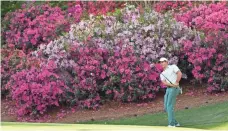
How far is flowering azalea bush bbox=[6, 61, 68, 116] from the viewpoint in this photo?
518 inches

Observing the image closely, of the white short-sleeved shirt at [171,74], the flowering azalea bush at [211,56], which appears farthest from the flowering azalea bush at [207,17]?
the white short-sleeved shirt at [171,74]

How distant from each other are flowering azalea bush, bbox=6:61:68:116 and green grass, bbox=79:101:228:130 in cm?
179

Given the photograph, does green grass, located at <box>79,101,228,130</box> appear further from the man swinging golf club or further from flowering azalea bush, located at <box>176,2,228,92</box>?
flowering azalea bush, located at <box>176,2,228,92</box>

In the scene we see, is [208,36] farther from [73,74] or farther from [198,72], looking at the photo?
[73,74]

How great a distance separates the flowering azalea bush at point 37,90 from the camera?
13.2 metres

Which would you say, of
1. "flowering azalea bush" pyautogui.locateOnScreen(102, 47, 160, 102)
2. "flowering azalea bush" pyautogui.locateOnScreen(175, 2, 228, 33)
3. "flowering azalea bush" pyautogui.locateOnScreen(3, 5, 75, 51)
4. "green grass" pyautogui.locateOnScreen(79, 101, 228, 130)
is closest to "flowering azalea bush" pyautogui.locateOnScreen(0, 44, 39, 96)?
"flowering azalea bush" pyautogui.locateOnScreen(3, 5, 75, 51)

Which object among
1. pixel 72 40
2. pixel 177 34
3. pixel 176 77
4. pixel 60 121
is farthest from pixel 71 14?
pixel 176 77

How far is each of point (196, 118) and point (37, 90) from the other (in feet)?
13.5

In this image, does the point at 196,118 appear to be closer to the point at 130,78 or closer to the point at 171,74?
the point at 171,74

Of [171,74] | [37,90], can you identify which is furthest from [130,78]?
[171,74]

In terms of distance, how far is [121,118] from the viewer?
12125 millimetres

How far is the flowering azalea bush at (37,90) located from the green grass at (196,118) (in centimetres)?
179

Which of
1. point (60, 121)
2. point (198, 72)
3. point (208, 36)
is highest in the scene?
point (208, 36)

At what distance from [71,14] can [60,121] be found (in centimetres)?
638
